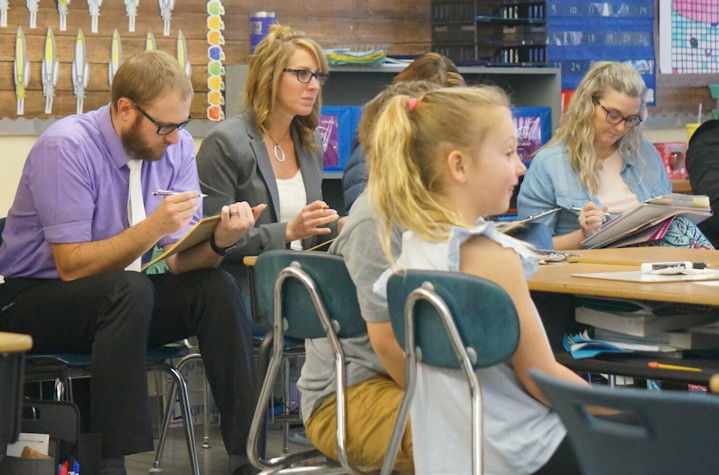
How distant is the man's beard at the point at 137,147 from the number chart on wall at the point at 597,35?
276 centimetres

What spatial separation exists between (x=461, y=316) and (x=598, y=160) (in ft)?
7.14

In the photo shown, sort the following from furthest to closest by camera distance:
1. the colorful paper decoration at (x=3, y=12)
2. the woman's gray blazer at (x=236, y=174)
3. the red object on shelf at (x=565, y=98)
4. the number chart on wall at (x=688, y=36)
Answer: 1. the number chart on wall at (x=688, y=36)
2. the red object on shelf at (x=565, y=98)
3. the colorful paper decoration at (x=3, y=12)
4. the woman's gray blazer at (x=236, y=174)

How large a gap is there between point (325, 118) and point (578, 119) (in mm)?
1307

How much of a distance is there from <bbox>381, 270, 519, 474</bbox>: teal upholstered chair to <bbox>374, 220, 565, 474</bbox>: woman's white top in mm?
45

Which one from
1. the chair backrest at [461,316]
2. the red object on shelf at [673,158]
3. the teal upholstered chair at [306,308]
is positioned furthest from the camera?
the red object on shelf at [673,158]

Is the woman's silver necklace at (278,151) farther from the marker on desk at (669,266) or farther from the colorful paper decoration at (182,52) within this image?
the marker on desk at (669,266)

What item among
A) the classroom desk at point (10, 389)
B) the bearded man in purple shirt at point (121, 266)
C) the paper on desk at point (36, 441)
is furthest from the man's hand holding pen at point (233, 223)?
the classroom desk at point (10, 389)

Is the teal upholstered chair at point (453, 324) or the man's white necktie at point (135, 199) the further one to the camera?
the man's white necktie at point (135, 199)

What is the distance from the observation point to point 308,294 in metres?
2.47

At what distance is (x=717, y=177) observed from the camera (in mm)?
4016

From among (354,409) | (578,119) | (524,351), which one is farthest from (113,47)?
(524,351)

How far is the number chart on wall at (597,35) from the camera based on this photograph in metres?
5.69

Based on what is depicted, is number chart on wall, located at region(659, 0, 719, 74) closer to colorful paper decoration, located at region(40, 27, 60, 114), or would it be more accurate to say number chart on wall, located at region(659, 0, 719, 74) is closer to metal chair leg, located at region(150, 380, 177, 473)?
colorful paper decoration, located at region(40, 27, 60, 114)

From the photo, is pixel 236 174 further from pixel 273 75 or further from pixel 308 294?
pixel 308 294
